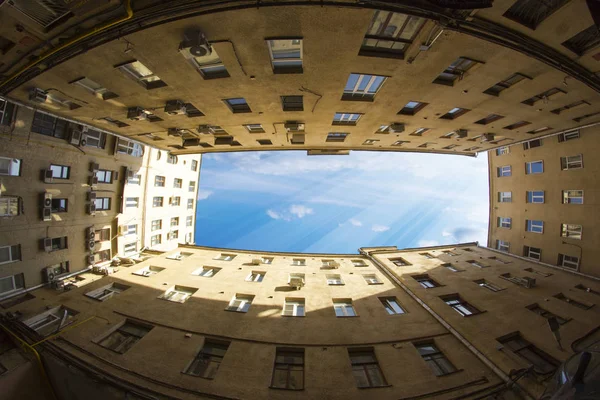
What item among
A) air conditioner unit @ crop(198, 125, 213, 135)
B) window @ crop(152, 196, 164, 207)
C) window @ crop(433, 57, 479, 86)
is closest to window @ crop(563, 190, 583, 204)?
window @ crop(433, 57, 479, 86)

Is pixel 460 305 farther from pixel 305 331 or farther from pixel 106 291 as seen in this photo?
pixel 106 291

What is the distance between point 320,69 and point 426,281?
15.8 m

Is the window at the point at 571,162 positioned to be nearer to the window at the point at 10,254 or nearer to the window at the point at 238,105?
the window at the point at 238,105

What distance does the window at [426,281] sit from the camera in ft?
51.8

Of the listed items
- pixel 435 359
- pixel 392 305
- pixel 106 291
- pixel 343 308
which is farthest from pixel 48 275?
pixel 435 359

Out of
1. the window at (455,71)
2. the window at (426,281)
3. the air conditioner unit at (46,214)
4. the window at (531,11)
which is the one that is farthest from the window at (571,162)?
the air conditioner unit at (46,214)

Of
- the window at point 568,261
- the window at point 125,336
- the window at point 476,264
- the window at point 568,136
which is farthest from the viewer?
the window at point 476,264

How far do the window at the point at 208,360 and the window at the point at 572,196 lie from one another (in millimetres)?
25126

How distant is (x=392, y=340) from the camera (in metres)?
10.3

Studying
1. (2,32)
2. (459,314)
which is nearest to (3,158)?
(2,32)

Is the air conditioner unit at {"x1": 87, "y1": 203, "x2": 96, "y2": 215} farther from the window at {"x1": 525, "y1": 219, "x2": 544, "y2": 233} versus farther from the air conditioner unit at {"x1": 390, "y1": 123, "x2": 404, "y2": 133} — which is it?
the window at {"x1": 525, "y1": 219, "x2": 544, "y2": 233}

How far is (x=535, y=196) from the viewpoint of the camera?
19.7 m

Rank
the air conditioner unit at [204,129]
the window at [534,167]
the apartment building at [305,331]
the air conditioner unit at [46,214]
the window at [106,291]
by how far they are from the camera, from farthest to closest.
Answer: the window at [534,167], the air conditioner unit at [204,129], the air conditioner unit at [46,214], the window at [106,291], the apartment building at [305,331]

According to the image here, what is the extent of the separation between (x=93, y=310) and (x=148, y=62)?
40.1 feet
